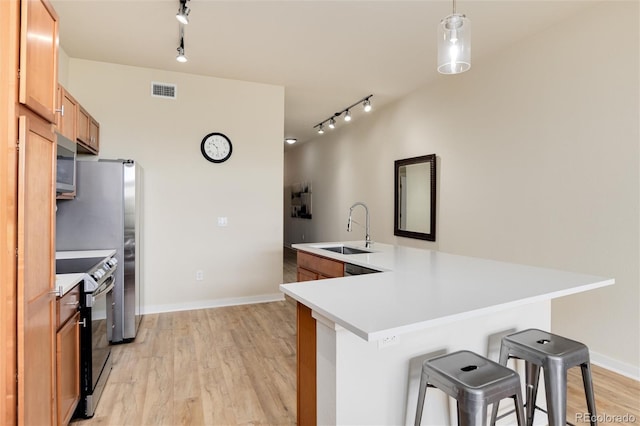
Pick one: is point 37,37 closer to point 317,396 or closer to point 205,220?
point 317,396

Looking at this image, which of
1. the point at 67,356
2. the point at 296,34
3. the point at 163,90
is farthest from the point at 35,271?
the point at 163,90

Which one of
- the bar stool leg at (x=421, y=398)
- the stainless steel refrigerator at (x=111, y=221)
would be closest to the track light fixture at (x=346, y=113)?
the stainless steel refrigerator at (x=111, y=221)

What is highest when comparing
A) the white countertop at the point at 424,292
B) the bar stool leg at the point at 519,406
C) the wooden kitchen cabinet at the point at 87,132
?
the wooden kitchen cabinet at the point at 87,132

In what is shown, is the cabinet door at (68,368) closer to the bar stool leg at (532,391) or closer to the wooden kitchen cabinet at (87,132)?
the wooden kitchen cabinet at (87,132)

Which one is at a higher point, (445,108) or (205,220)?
(445,108)

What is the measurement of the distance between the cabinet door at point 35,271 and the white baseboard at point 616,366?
144 inches

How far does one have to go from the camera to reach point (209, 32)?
3.22 metres

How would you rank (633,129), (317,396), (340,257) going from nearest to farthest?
1. (317,396)
2. (633,129)
3. (340,257)

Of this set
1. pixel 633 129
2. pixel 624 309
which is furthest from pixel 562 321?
pixel 633 129

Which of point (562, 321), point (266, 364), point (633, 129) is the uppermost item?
point (633, 129)

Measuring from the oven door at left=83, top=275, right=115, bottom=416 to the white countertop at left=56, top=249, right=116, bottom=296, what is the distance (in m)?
0.15

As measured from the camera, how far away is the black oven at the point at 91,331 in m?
2.06

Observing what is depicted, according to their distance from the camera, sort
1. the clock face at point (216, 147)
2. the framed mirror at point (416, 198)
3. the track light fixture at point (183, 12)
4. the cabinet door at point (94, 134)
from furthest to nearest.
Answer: the framed mirror at point (416, 198), the clock face at point (216, 147), the cabinet door at point (94, 134), the track light fixture at point (183, 12)

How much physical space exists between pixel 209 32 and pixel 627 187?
12.1ft
